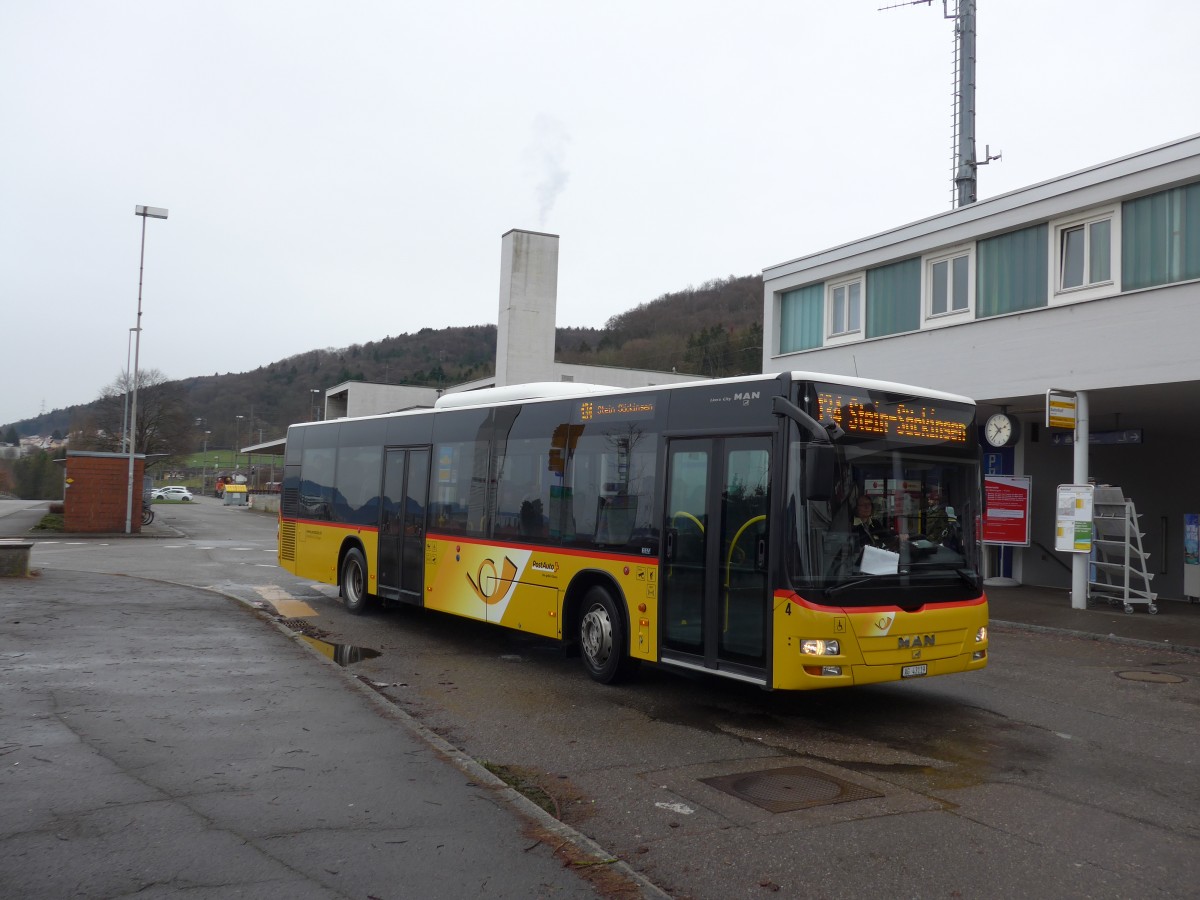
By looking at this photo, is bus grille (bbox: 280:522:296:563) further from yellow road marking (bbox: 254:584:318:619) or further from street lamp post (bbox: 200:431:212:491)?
street lamp post (bbox: 200:431:212:491)

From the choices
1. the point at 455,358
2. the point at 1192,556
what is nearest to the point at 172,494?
the point at 455,358

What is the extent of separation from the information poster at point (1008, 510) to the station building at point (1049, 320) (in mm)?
815

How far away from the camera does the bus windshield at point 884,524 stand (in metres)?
7.43

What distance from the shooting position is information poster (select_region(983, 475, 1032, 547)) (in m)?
18.0

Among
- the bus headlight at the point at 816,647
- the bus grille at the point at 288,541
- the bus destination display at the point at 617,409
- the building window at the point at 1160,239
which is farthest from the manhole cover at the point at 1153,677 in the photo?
the bus grille at the point at 288,541

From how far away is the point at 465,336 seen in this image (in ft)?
327

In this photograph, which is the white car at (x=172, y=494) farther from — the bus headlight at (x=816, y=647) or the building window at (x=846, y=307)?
the bus headlight at (x=816, y=647)

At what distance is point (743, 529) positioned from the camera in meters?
7.89

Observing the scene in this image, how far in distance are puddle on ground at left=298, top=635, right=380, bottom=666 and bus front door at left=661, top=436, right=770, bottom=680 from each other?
3.97 m

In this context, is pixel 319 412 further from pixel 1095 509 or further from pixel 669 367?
pixel 1095 509

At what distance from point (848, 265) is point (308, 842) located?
1737cm

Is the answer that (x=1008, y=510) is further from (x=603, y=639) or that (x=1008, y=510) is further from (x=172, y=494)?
(x=172, y=494)

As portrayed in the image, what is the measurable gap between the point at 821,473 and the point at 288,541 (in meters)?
11.7

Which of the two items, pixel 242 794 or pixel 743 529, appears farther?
pixel 743 529
